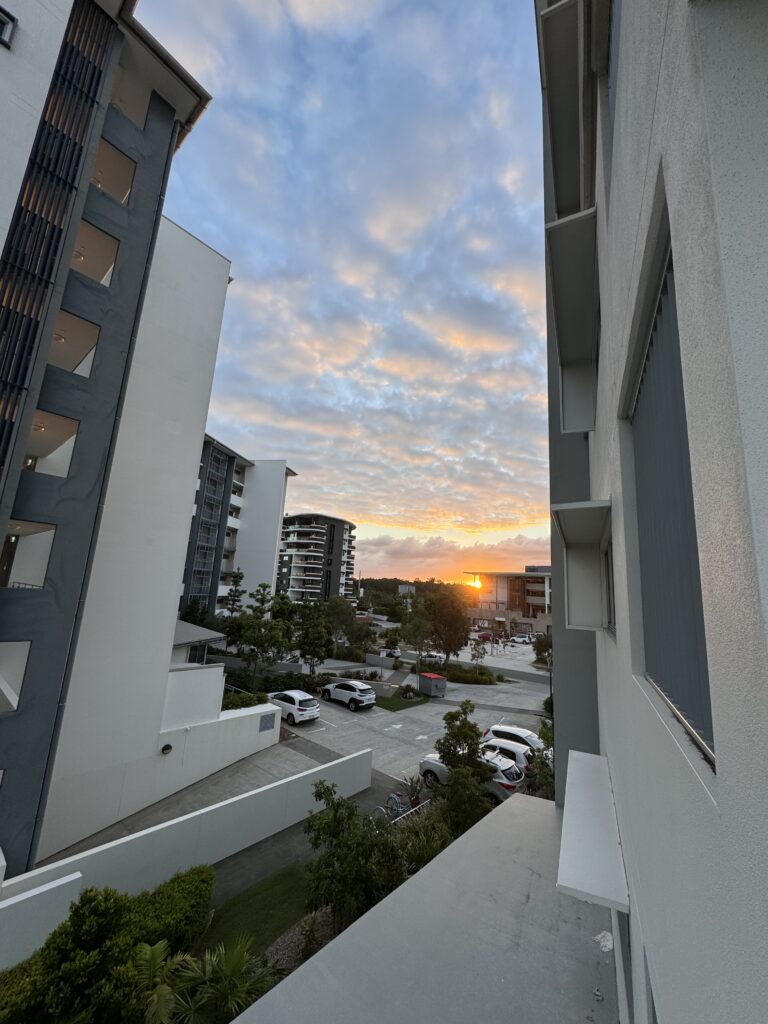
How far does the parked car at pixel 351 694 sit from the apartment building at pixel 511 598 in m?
46.5

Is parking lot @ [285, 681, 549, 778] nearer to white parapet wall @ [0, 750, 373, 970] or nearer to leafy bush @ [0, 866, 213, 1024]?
white parapet wall @ [0, 750, 373, 970]

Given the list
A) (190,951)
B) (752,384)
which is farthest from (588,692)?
(752,384)

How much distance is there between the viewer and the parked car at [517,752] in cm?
1195

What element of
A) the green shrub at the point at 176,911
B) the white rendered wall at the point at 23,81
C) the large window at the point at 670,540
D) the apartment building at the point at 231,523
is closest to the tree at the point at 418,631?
the apartment building at the point at 231,523

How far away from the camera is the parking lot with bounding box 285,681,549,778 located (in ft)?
46.3

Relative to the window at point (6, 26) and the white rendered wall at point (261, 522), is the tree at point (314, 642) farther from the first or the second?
the window at point (6, 26)

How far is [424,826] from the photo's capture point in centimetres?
821

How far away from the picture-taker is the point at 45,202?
7.98m

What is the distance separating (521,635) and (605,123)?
61545mm

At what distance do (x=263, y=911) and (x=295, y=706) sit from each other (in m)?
9.24

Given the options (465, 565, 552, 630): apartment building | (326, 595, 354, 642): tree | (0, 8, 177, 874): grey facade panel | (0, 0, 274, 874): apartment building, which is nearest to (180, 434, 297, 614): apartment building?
(326, 595, 354, 642): tree

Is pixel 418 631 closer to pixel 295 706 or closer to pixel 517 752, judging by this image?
pixel 295 706

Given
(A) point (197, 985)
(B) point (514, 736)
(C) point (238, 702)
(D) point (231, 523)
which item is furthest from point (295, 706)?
(D) point (231, 523)

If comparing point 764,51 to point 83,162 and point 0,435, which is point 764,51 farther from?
point 83,162
